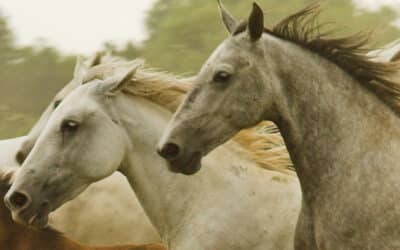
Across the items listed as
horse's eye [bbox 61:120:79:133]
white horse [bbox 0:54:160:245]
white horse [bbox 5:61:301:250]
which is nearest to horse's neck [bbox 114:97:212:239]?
white horse [bbox 5:61:301:250]

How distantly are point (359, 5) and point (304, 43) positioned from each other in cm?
1399

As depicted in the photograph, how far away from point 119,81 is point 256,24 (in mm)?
1193

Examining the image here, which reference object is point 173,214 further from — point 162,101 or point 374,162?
point 374,162

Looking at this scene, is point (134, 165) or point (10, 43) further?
point (10, 43)

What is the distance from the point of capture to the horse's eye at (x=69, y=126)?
251 inches

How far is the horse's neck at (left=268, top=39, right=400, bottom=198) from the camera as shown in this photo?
5.54 m

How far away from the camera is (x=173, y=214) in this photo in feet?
20.9

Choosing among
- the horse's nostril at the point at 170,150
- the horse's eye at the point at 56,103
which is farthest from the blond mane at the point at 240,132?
the horse's nostril at the point at 170,150

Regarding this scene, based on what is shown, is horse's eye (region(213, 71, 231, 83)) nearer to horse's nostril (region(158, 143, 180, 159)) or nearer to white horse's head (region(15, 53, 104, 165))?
horse's nostril (region(158, 143, 180, 159))

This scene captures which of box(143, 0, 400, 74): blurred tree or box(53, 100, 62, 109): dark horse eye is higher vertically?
box(53, 100, 62, 109): dark horse eye

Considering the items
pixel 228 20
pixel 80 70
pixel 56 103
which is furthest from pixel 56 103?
pixel 228 20

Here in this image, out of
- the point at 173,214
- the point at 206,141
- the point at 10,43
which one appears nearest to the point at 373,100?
the point at 206,141

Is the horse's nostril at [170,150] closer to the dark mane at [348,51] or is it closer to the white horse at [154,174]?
the dark mane at [348,51]

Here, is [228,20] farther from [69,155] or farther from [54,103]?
[54,103]
